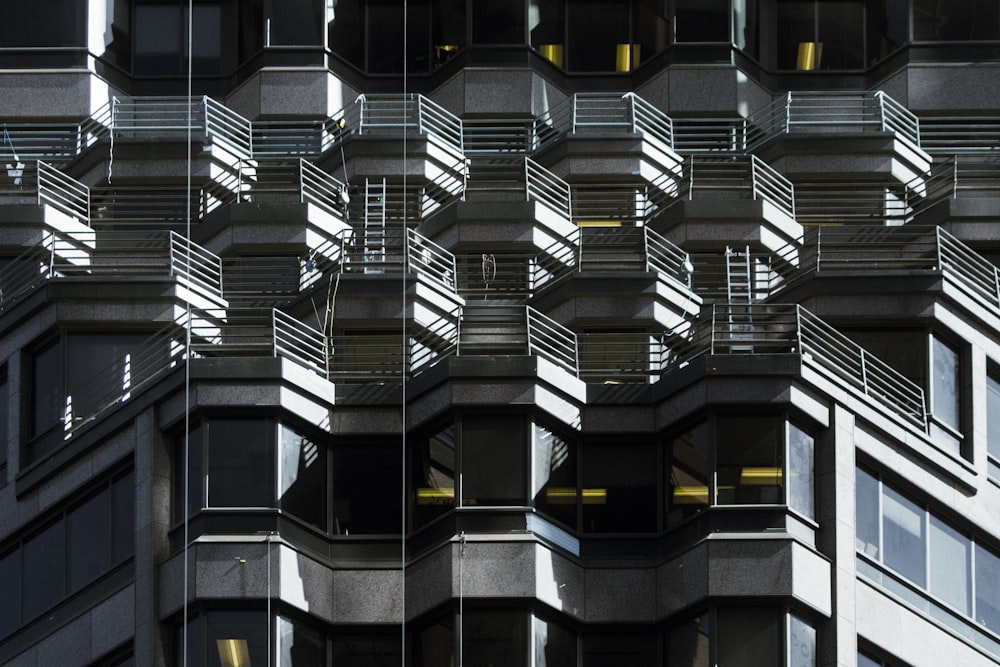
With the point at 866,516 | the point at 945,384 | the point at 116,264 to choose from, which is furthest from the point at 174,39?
the point at 866,516

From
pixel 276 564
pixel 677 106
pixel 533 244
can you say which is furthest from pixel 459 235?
pixel 276 564

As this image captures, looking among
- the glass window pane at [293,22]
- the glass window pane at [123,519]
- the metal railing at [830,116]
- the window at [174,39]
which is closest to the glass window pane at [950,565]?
the metal railing at [830,116]

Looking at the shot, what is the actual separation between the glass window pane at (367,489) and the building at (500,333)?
6cm

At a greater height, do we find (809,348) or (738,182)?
(738,182)

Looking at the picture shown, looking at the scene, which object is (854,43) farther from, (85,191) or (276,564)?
(276,564)

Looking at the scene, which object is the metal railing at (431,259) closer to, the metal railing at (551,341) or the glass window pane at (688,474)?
the metal railing at (551,341)

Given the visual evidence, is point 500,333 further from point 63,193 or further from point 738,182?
point 63,193

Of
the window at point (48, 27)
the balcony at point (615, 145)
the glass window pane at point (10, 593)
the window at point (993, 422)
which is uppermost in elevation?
the window at point (48, 27)

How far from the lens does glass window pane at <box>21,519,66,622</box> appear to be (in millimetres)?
70500

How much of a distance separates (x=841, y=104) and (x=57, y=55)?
18410 mm

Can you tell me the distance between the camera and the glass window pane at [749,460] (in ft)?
222

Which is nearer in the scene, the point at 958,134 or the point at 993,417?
the point at 993,417

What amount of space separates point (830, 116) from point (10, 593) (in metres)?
23.2

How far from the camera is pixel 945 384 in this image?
73.1 meters
